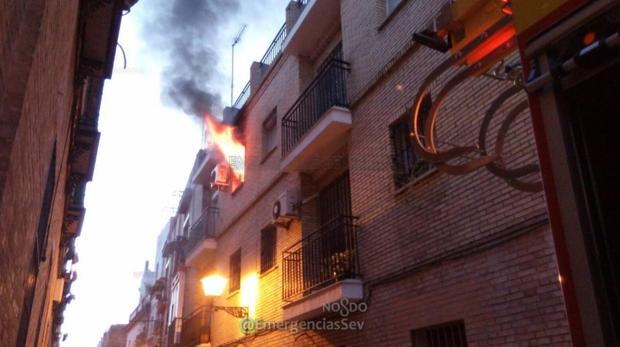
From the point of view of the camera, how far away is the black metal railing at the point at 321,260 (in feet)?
30.6

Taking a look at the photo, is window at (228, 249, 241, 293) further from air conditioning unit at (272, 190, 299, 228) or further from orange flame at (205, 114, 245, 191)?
air conditioning unit at (272, 190, 299, 228)

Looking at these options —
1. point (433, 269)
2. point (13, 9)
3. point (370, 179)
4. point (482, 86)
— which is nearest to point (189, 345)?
point (370, 179)

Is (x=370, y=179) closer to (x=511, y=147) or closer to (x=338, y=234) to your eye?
(x=338, y=234)

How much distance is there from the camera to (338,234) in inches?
406

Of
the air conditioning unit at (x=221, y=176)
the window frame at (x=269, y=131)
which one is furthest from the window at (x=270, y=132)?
the air conditioning unit at (x=221, y=176)

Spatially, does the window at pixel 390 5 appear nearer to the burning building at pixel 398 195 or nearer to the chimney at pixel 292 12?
the burning building at pixel 398 195

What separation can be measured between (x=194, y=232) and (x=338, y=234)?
9.62 m

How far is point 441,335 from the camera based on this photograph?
7.32 m

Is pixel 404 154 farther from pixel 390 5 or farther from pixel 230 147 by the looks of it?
pixel 230 147

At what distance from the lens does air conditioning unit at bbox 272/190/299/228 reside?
38.1ft

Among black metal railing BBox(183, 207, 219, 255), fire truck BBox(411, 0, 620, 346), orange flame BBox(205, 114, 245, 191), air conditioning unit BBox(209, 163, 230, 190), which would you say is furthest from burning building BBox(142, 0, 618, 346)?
black metal railing BBox(183, 207, 219, 255)

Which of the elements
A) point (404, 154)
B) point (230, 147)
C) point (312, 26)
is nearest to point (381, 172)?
point (404, 154)

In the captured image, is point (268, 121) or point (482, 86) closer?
point (482, 86)

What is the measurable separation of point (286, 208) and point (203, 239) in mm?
6349
